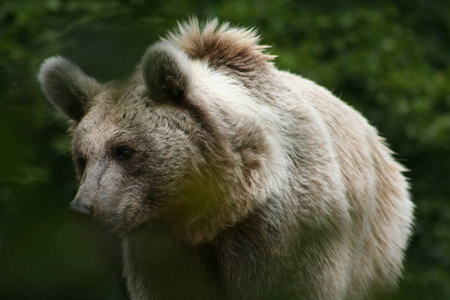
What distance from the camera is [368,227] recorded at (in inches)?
171

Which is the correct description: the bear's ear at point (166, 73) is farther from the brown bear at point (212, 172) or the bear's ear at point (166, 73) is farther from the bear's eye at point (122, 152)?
the bear's eye at point (122, 152)

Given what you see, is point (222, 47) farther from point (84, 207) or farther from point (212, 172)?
point (84, 207)

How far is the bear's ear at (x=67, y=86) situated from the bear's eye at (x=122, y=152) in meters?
0.51

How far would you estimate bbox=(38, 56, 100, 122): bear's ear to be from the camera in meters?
3.61

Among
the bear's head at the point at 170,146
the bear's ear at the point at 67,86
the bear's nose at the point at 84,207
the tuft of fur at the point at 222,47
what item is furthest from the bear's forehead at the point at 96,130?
the tuft of fur at the point at 222,47

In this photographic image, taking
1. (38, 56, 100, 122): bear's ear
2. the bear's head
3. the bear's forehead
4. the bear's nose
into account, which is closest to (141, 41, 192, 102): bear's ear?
the bear's head

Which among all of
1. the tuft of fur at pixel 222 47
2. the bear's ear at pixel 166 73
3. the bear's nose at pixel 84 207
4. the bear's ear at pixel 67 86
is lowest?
the bear's nose at pixel 84 207

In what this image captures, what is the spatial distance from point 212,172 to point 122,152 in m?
0.48

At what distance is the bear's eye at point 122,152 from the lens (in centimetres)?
332

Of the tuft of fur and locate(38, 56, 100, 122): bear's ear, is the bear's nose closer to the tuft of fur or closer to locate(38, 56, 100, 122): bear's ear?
locate(38, 56, 100, 122): bear's ear

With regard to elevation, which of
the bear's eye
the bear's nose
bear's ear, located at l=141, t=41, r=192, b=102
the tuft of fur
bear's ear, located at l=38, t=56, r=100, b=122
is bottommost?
the bear's nose

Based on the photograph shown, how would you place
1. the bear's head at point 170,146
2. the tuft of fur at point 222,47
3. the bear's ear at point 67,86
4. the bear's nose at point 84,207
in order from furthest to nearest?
the tuft of fur at point 222,47, the bear's ear at point 67,86, the bear's head at point 170,146, the bear's nose at point 84,207

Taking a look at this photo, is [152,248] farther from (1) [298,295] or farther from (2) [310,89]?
(2) [310,89]

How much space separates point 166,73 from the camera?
338 cm
